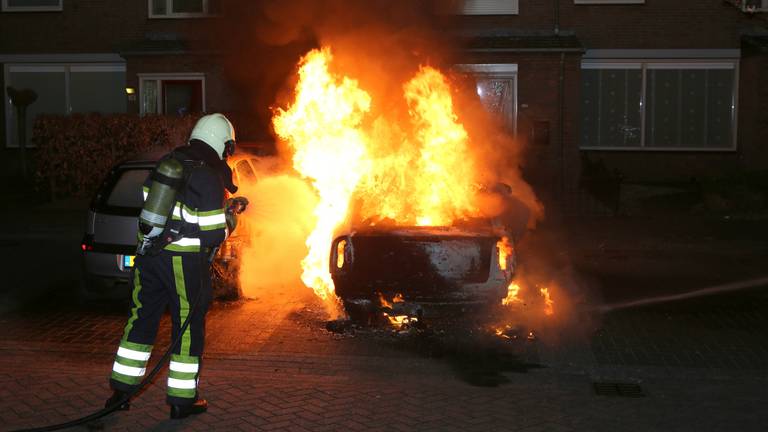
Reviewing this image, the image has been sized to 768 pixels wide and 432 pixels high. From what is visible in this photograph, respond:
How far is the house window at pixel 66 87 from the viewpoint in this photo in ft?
61.2

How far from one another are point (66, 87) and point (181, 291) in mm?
15453

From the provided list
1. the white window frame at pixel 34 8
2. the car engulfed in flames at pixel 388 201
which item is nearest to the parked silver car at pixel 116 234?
the car engulfed in flames at pixel 388 201

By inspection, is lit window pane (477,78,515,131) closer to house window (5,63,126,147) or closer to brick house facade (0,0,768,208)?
brick house facade (0,0,768,208)

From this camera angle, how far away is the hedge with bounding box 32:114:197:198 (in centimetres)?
1433

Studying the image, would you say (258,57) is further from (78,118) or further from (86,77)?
(86,77)

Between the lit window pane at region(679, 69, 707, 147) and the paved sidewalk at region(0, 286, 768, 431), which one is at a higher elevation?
the lit window pane at region(679, 69, 707, 147)

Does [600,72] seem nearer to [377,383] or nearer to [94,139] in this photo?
Result: [94,139]

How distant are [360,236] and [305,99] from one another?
97.9 inches

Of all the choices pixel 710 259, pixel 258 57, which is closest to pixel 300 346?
pixel 258 57

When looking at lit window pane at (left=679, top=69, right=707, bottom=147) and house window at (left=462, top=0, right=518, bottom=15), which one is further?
lit window pane at (left=679, top=69, right=707, bottom=147)

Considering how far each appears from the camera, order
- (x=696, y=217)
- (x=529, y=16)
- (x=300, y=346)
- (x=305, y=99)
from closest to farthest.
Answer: (x=300, y=346) → (x=305, y=99) → (x=696, y=217) → (x=529, y=16)

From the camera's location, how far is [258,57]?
1162 cm

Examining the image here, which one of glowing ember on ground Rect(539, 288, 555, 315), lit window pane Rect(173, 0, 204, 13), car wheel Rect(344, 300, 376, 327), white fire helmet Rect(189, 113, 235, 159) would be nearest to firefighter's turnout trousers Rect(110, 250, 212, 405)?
white fire helmet Rect(189, 113, 235, 159)

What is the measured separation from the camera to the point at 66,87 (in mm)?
18781
